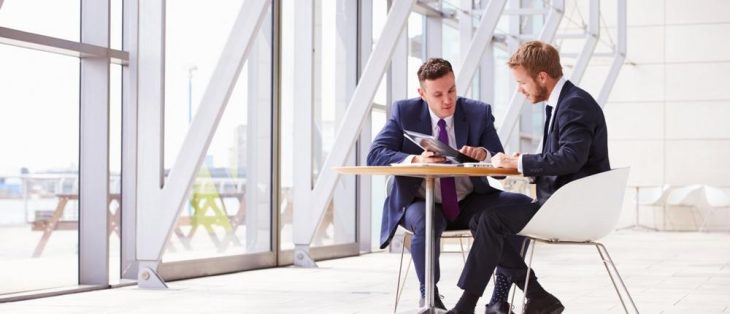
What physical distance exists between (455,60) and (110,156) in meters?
6.29

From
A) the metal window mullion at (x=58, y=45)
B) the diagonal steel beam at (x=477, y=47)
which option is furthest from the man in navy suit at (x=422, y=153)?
the diagonal steel beam at (x=477, y=47)

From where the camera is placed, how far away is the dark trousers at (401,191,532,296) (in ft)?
14.4

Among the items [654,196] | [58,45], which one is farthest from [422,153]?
[654,196]

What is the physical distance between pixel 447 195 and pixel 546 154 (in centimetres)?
62

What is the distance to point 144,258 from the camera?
6328 mm

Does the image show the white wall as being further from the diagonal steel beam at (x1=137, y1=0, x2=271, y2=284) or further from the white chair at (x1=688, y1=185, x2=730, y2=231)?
the diagonal steel beam at (x1=137, y1=0, x2=271, y2=284)

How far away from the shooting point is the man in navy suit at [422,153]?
4.42 meters

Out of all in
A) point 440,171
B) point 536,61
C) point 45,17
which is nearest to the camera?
point 440,171

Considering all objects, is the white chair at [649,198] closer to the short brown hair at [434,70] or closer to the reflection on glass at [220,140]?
the reflection on glass at [220,140]

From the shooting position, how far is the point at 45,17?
6.12 meters

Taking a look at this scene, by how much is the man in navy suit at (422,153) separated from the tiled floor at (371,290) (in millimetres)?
804

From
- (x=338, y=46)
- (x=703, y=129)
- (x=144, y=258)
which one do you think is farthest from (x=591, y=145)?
(x=703, y=129)

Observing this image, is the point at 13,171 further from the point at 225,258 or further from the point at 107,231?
the point at 225,258

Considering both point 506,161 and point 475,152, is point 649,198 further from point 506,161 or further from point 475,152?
point 506,161
